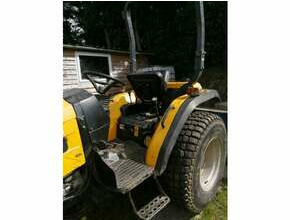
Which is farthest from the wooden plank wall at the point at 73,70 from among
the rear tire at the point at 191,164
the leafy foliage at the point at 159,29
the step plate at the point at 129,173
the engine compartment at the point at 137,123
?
the step plate at the point at 129,173

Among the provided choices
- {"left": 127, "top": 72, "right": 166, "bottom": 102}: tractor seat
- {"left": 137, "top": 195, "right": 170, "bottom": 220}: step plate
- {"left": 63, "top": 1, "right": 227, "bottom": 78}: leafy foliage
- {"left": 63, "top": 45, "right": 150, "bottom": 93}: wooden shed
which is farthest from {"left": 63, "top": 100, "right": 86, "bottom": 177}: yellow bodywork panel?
{"left": 63, "top": 1, "right": 227, "bottom": 78}: leafy foliage

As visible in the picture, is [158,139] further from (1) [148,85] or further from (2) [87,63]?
(2) [87,63]

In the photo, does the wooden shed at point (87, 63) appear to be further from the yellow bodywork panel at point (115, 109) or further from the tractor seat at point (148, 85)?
the tractor seat at point (148, 85)

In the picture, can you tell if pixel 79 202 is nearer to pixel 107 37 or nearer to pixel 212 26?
pixel 212 26

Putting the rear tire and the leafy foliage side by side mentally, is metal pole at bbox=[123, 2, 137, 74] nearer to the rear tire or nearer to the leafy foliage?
the rear tire

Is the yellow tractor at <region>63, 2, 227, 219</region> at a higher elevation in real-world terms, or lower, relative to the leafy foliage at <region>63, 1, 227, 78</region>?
lower

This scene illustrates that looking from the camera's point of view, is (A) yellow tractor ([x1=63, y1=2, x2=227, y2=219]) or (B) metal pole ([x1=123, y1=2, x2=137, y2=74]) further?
(B) metal pole ([x1=123, y1=2, x2=137, y2=74])

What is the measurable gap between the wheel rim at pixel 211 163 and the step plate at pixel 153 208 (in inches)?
22.5

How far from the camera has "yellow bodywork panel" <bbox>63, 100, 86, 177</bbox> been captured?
1.39 meters

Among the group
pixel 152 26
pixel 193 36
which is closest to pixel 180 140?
pixel 193 36

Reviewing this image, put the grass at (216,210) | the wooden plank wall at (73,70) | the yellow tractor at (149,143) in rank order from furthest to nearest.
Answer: the wooden plank wall at (73,70), the grass at (216,210), the yellow tractor at (149,143)

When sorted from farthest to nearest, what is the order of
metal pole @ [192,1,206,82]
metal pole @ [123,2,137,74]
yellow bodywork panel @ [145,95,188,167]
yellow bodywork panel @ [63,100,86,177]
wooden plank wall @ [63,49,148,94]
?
wooden plank wall @ [63,49,148,94] < metal pole @ [123,2,137,74] < metal pole @ [192,1,206,82] < yellow bodywork panel @ [145,95,188,167] < yellow bodywork panel @ [63,100,86,177]

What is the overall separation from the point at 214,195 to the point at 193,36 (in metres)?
8.25

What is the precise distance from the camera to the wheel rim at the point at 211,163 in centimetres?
210
